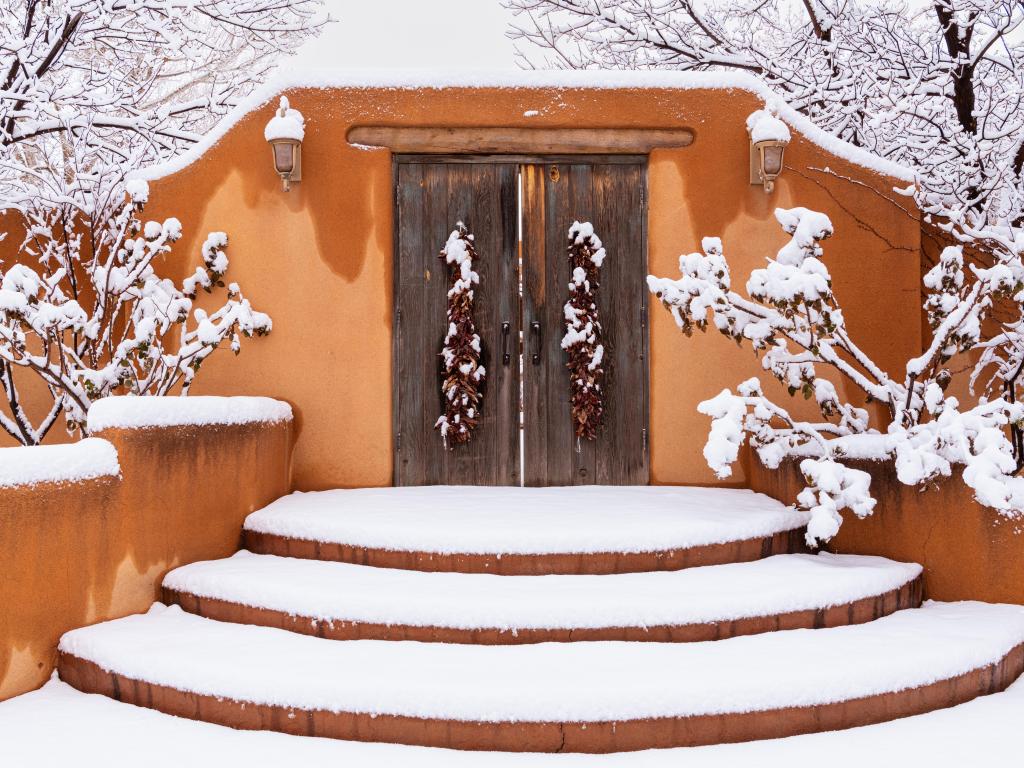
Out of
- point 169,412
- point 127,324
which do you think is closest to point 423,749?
point 169,412

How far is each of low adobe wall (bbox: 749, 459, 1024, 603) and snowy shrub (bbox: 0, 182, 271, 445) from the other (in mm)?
3816

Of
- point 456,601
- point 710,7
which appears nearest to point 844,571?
point 456,601

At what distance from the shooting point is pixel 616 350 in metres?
5.26

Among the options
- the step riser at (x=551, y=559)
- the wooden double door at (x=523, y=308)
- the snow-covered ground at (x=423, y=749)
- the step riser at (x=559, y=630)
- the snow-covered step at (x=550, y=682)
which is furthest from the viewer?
the wooden double door at (x=523, y=308)

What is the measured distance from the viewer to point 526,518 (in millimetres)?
4102

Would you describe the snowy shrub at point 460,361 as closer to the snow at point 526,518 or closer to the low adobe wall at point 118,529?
the snow at point 526,518

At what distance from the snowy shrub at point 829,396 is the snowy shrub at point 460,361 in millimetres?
1502

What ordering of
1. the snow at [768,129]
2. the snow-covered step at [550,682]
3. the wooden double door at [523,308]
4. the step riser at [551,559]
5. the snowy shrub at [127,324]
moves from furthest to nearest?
the wooden double door at [523,308]
the snow at [768,129]
the snowy shrub at [127,324]
the step riser at [551,559]
the snow-covered step at [550,682]

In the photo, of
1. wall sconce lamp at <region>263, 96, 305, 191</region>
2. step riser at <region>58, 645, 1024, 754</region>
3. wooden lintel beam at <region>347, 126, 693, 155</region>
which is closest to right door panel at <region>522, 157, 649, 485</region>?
wooden lintel beam at <region>347, 126, 693, 155</region>

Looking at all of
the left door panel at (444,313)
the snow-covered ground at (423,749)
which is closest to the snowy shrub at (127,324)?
the left door panel at (444,313)

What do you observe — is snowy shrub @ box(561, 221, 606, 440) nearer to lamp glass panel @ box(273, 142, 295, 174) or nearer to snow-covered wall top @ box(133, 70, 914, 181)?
snow-covered wall top @ box(133, 70, 914, 181)

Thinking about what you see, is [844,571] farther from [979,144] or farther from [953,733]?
[979,144]

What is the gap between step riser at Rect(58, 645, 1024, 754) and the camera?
104 inches

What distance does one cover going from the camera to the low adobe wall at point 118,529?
322 cm
